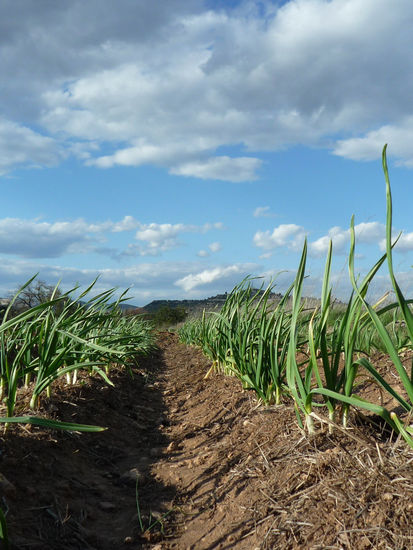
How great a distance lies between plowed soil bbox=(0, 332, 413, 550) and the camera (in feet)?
5.05

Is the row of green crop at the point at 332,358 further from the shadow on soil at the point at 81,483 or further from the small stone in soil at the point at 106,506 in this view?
the small stone in soil at the point at 106,506

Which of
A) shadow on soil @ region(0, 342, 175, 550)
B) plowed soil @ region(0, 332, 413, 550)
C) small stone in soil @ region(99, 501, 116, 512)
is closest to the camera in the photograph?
plowed soil @ region(0, 332, 413, 550)

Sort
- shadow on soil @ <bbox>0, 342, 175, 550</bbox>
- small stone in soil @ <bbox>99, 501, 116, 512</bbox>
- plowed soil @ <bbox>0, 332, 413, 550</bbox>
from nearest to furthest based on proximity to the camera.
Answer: plowed soil @ <bbox>0, 332, 413, 550</bbox> < shadow on soil @ <bbox>0, 342, 175, 550</bbox> < small stone in soil @ <bbox>99, 501, 116, 512</bbox>

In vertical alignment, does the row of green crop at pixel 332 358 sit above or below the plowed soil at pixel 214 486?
above

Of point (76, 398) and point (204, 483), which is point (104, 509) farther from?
point (76, 398)

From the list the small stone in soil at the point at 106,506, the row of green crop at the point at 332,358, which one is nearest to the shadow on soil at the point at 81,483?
the small stone in soil at the point at 106,506

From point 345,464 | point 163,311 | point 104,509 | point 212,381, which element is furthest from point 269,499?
point 163,311

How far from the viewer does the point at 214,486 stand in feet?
7.20

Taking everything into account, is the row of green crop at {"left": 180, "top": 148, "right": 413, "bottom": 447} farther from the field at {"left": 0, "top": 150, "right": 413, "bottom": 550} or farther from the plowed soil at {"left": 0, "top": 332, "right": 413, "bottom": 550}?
the plowed soil at {"left": 0, "top": 332, "right": 413, "bottom": 550}

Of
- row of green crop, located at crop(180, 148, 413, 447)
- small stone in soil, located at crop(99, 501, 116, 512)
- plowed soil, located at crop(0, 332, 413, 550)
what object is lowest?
small stone in soil, located at crop(99, 501, 116, 512)

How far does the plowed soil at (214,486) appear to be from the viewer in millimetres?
1539

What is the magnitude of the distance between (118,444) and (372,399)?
1711 mm

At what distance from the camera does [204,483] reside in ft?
7.47

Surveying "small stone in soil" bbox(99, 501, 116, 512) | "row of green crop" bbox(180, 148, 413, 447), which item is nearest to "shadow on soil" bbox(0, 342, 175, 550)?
"small stone in soil" bbox(99, 501, 116, 512)
